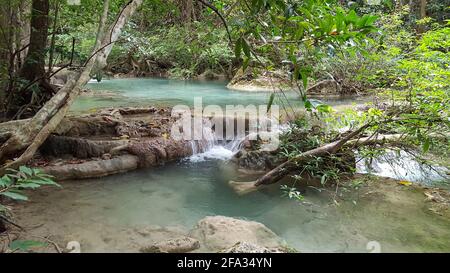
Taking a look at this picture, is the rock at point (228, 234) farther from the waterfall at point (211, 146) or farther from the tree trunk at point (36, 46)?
the tree trunk at point (36, 46)

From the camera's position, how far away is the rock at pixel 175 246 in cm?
323

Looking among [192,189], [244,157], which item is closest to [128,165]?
[192,189]

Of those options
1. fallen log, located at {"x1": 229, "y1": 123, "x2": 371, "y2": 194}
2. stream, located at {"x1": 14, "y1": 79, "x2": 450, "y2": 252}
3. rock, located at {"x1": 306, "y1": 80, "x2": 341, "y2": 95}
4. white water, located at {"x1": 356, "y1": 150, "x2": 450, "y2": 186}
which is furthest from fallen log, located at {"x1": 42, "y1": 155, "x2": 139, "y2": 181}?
rock, located at {"x1": 306, "y1": 80, "x2": 341, "y2": 95}

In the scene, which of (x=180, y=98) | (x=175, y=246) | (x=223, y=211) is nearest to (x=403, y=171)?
(x=223, y=211)

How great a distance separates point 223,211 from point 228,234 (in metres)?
1.26

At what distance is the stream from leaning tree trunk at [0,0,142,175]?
0.77 meters

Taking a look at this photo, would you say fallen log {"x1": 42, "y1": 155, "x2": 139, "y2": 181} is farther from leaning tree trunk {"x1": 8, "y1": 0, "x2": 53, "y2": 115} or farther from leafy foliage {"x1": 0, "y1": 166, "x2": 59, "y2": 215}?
leafy foliage {"x1": 0, "y1": 166, "x2": 59, "y2": 215}

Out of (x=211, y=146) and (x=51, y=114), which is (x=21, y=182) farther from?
(x=211, y=146)

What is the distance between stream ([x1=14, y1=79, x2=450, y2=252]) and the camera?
380 cm

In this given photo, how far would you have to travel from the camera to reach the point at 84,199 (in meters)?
4.73

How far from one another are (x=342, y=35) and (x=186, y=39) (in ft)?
18.7

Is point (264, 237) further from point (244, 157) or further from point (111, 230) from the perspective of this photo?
point (244, 157)

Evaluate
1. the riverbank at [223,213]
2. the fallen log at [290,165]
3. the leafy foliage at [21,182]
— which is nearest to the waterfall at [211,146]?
the riverbank at [223,213]

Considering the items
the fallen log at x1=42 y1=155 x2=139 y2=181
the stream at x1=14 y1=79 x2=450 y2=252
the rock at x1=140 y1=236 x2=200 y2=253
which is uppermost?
the fallen log at x1=42 y1=155 x2=139 y2=181
